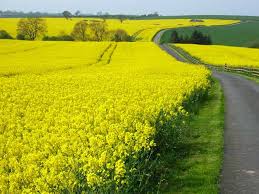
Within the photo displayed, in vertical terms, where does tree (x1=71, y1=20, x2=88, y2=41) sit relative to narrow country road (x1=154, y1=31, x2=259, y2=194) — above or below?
below

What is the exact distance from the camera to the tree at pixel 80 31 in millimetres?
124312

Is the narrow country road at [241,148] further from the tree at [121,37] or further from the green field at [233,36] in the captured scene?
the tree at [121,37]

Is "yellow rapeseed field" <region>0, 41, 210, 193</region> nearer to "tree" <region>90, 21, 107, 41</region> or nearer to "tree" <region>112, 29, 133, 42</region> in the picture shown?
"tree" <region>112, 29, 133, 42</region>

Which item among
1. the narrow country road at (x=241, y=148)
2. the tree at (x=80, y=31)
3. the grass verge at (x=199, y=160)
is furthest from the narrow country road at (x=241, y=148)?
the tree at (x=80, y=31)

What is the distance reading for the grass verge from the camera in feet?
34.8

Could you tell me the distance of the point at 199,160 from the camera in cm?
1286

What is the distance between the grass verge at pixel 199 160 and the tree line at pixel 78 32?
102 m

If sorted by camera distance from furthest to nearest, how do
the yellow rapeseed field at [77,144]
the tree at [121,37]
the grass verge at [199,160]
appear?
the tree at [121,37], the grass verge at [199,160], the yellow rapeseed field at [77,144]

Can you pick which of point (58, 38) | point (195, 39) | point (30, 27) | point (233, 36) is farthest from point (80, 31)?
point (233, 36)

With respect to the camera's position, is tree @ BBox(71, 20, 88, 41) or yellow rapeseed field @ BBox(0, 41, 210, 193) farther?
tree @ BBox(71, 20, 88, 41)

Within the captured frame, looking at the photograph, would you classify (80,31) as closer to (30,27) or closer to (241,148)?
(30,27)

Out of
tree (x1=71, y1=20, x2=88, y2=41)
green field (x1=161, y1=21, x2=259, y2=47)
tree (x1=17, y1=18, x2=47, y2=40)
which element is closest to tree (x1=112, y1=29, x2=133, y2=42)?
tree (x1=71, y1=20, x2=88, y2=41)

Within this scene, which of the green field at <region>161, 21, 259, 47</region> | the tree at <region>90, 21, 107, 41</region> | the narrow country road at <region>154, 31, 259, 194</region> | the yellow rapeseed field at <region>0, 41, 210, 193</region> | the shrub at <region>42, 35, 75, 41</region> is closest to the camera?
the yellow rapeseed field at <region>0, 41, 210, 193</region>

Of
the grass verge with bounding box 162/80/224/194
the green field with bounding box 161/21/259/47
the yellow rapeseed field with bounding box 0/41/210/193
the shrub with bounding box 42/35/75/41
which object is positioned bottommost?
the shrub with bounding box 42/35/75/41
